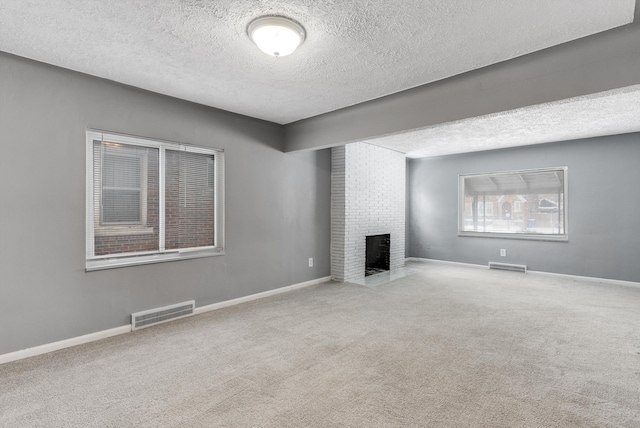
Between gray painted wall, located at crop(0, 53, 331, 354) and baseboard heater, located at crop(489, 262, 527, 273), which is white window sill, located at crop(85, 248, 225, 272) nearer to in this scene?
gray painted wall, located at crop(0, 53, 331, 354)

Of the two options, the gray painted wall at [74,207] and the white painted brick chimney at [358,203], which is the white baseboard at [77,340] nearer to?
the gray painted wall at [74,207]

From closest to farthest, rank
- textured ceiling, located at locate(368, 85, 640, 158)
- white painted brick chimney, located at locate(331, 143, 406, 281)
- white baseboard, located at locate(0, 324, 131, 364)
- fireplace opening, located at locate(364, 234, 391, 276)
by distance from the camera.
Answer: white baseboard, located at locate(0, 324, 131, 364) < textured ceiling, located at locate(368, 85, 640, 158) < white painted brick chimney, located at locate(331, 143, 406, 281) < fireplace opening, located at locate(364, 234, 391, 276)

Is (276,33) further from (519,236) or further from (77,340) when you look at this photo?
(519,236)

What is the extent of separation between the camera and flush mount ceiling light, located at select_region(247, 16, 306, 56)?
2.09 meters

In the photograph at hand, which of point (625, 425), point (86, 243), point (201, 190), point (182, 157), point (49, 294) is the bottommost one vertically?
point (625, 425)

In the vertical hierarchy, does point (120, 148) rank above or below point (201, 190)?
above

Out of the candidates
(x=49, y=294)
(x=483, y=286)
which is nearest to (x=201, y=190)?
(x=49, y=294)

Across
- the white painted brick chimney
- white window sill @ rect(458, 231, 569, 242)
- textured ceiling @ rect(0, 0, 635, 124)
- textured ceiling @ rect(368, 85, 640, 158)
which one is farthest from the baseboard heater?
textured ceiling @ rect(0, 0, 635, 124)

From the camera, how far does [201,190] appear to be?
3934 mm

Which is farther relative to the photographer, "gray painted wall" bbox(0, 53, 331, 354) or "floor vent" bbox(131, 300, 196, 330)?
"floor vent" bbox(131, 300, 196, 330)

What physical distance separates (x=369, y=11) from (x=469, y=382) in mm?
2642

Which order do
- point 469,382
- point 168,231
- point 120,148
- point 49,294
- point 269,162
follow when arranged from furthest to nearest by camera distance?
point 269,162
point 168,231
point 120,148
point 49,294
point 469,382

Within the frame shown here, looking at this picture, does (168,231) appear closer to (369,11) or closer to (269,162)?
(269,162)

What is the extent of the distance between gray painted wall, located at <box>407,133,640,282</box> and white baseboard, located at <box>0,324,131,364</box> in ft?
21.1
